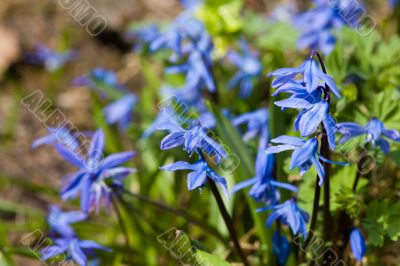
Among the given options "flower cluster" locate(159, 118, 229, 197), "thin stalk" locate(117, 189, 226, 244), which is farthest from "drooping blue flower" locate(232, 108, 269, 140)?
"flower cluster" locate(159, 118, 229, 197)

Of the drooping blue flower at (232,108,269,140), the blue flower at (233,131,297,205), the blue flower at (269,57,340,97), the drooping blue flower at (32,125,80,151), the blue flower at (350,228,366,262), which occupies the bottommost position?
the blue flower at (350,228,366,262)

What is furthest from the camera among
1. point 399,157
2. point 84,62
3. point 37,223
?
point 84,62

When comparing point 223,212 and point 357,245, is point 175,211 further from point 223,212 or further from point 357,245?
point 357,245

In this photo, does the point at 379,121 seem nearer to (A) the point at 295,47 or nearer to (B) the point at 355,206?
(B) the point at 355,206

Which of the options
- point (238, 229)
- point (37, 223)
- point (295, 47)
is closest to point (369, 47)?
point (295, 47)

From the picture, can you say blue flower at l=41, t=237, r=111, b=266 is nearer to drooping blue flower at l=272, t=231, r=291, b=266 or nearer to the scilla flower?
the scilla flower

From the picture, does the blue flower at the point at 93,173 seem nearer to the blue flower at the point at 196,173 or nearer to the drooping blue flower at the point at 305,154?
the blue flower at the point at 196,173

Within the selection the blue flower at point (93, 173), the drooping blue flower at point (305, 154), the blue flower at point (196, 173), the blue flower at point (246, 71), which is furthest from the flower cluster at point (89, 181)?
the blue flower at point (246, 71)

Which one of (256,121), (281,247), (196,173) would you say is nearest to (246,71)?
(256,121)
